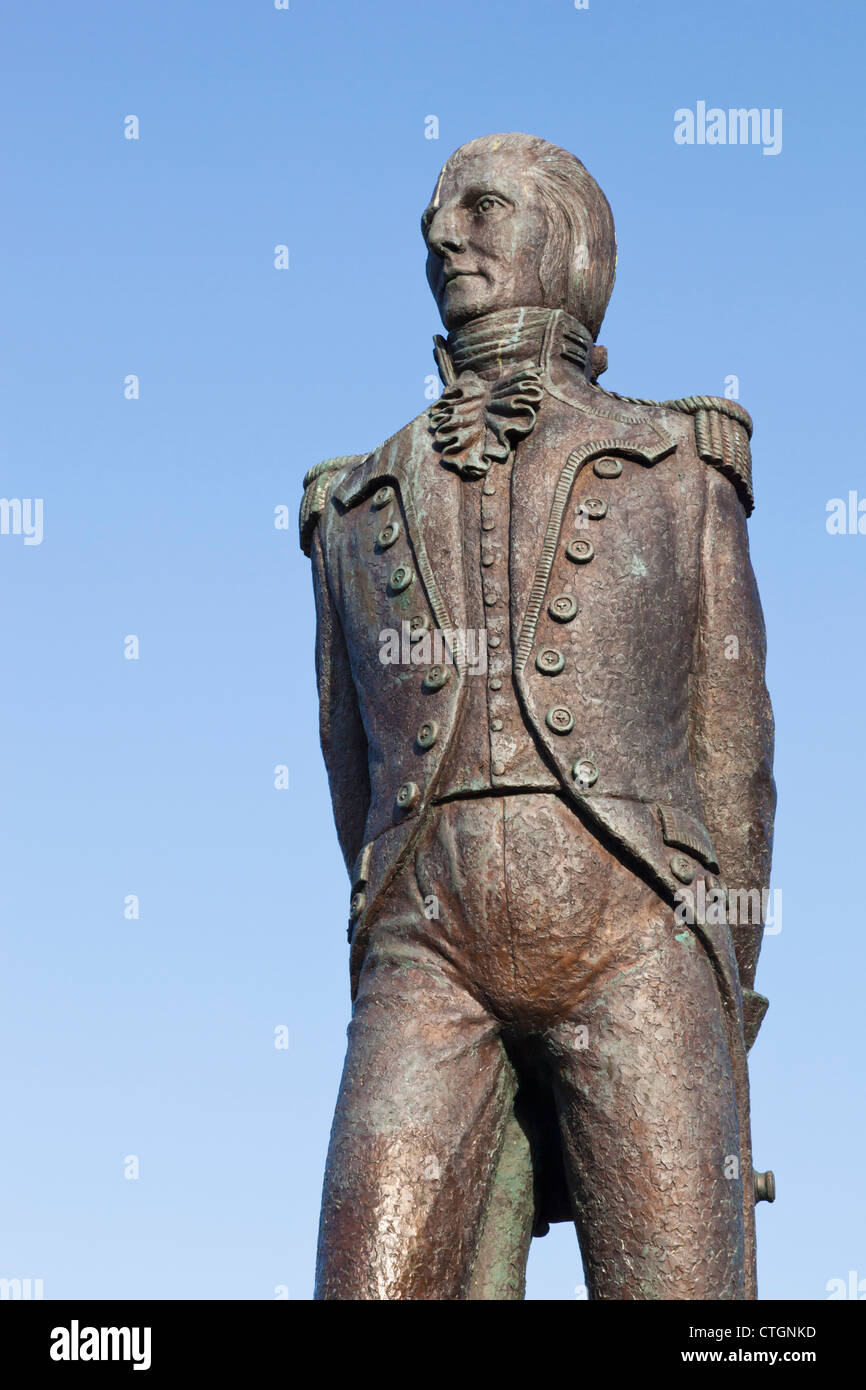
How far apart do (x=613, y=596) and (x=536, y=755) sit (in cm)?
69

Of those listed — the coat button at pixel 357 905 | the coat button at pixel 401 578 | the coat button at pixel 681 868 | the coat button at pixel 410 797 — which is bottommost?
the coat button at pixel 357 905

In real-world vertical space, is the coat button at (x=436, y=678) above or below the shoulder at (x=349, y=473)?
below

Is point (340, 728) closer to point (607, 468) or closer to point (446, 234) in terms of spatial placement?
point (607, 468)

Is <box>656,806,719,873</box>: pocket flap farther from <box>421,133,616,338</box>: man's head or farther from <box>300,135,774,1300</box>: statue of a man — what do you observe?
<box>421,133,616,338</box>: man's head

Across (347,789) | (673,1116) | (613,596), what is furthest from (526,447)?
(673,1116)

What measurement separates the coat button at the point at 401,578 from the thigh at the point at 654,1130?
1.62 meters

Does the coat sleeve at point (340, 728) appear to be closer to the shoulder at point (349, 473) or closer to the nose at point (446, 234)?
the shoulder at point (349, 473)

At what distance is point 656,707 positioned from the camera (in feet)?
34.2

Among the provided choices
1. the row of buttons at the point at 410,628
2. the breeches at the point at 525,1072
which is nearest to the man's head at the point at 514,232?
the row of buttons at the point at 410,628

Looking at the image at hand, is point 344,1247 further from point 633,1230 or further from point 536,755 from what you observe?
point 536,755

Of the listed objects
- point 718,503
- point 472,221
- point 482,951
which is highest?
point 472,221

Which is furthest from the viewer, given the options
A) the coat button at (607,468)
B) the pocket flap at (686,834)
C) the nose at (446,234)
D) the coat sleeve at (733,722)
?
the nose at (446,234)

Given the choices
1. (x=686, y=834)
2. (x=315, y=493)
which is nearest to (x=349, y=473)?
(x=315, y=493)

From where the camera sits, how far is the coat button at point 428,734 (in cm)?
1027
